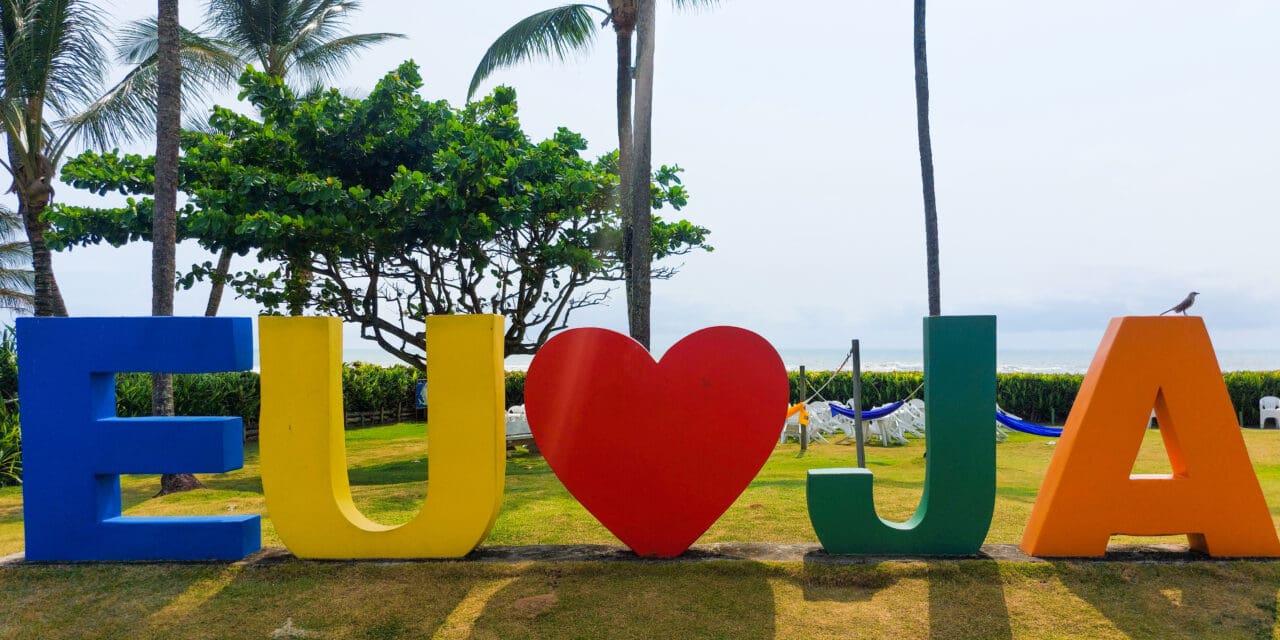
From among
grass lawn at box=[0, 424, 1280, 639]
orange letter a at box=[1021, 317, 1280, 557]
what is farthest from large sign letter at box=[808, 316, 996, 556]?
orange letter a at box=[1021, 317, 1280, 557]

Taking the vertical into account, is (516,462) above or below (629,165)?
below

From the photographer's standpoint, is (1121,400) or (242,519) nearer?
(1121,400)

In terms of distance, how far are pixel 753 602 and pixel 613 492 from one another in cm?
130

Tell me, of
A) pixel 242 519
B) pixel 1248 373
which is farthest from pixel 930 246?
pixel 1248 373

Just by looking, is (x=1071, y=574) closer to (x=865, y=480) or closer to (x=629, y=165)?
(x=865, y=480)

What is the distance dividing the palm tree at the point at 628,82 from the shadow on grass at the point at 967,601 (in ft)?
19.2

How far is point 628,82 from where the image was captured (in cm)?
1305

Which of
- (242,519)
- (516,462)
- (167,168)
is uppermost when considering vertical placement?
(167,168)

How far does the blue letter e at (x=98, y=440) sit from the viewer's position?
5949 millimetres

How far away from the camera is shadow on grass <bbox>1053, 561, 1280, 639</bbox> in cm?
480

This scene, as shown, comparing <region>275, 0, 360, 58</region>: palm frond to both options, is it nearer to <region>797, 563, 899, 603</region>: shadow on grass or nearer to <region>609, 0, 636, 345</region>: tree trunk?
<region>609, 0, 636, 345</region>: tree trunk

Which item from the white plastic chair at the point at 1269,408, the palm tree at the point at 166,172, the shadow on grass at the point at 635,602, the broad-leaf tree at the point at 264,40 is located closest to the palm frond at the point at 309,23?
the broad-leaf tree at the point at 264,40

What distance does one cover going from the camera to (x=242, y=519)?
616cm

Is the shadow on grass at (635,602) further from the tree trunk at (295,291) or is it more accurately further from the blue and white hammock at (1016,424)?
the tree trunk at (295,291)
